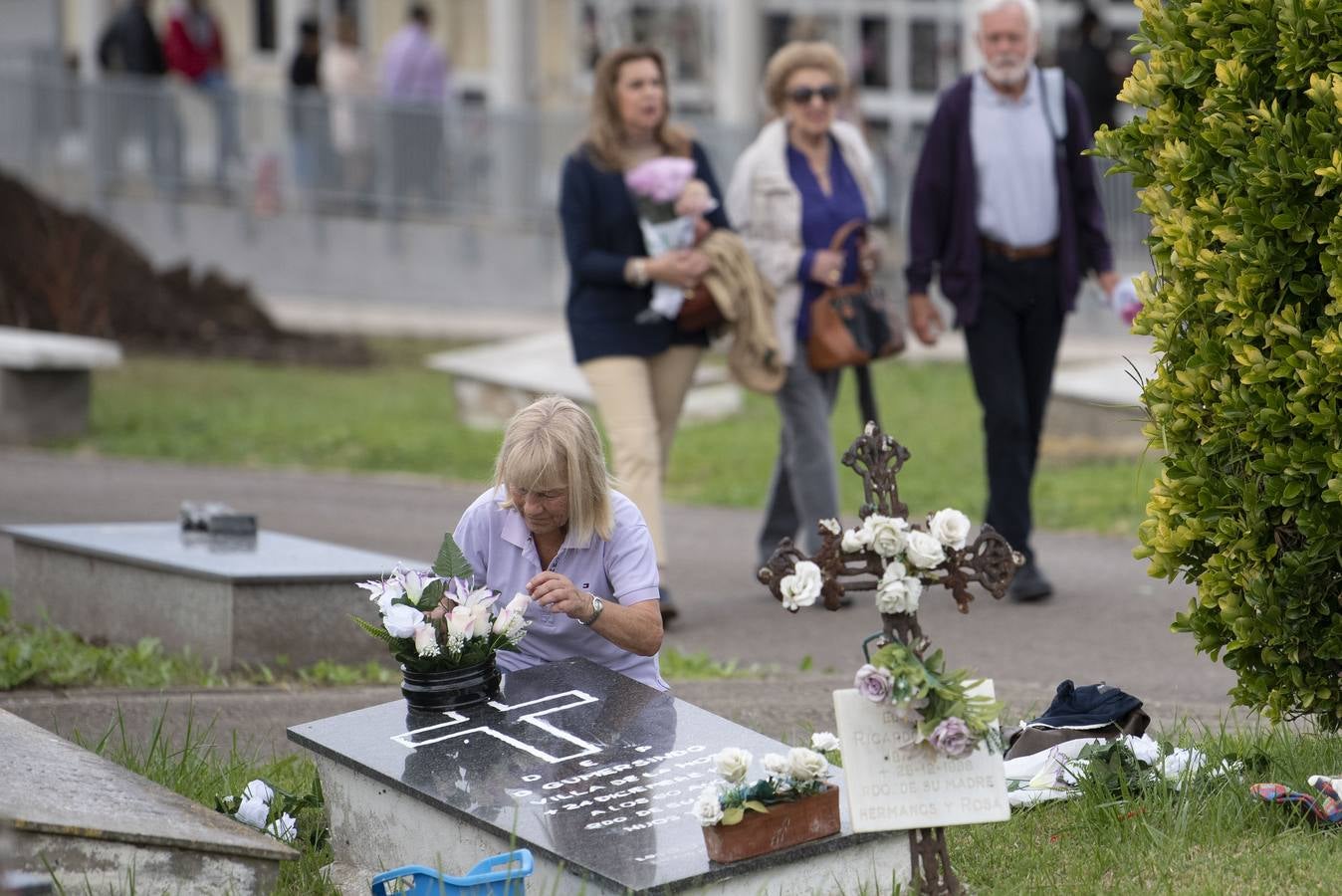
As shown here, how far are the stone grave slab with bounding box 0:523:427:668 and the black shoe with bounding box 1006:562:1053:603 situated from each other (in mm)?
2650

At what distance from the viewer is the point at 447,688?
495 cm

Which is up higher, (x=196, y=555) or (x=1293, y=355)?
(x=1293, y=355)

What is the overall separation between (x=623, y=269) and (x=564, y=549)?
273 cm

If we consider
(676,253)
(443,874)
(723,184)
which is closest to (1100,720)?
(443,874)

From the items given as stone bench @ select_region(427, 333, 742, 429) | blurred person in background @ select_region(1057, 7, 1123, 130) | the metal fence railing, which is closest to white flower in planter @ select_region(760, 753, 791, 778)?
stone bench @ select_region(427, 333, 742, 429)

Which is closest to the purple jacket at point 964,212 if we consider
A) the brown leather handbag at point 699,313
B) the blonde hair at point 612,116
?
the brown leather handbag at point 699,313

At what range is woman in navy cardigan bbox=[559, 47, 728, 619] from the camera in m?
7.85

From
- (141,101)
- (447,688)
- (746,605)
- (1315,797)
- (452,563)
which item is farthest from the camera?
(141,101)

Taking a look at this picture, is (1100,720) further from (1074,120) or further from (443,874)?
(1074,120)

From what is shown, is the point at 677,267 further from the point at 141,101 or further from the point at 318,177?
the point at 141,101

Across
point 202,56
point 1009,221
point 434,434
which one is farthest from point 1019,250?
point 202,56

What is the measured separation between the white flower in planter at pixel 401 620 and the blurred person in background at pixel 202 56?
16524 millimetres

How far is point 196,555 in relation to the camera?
7.26m

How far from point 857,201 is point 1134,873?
4318 millimetres
